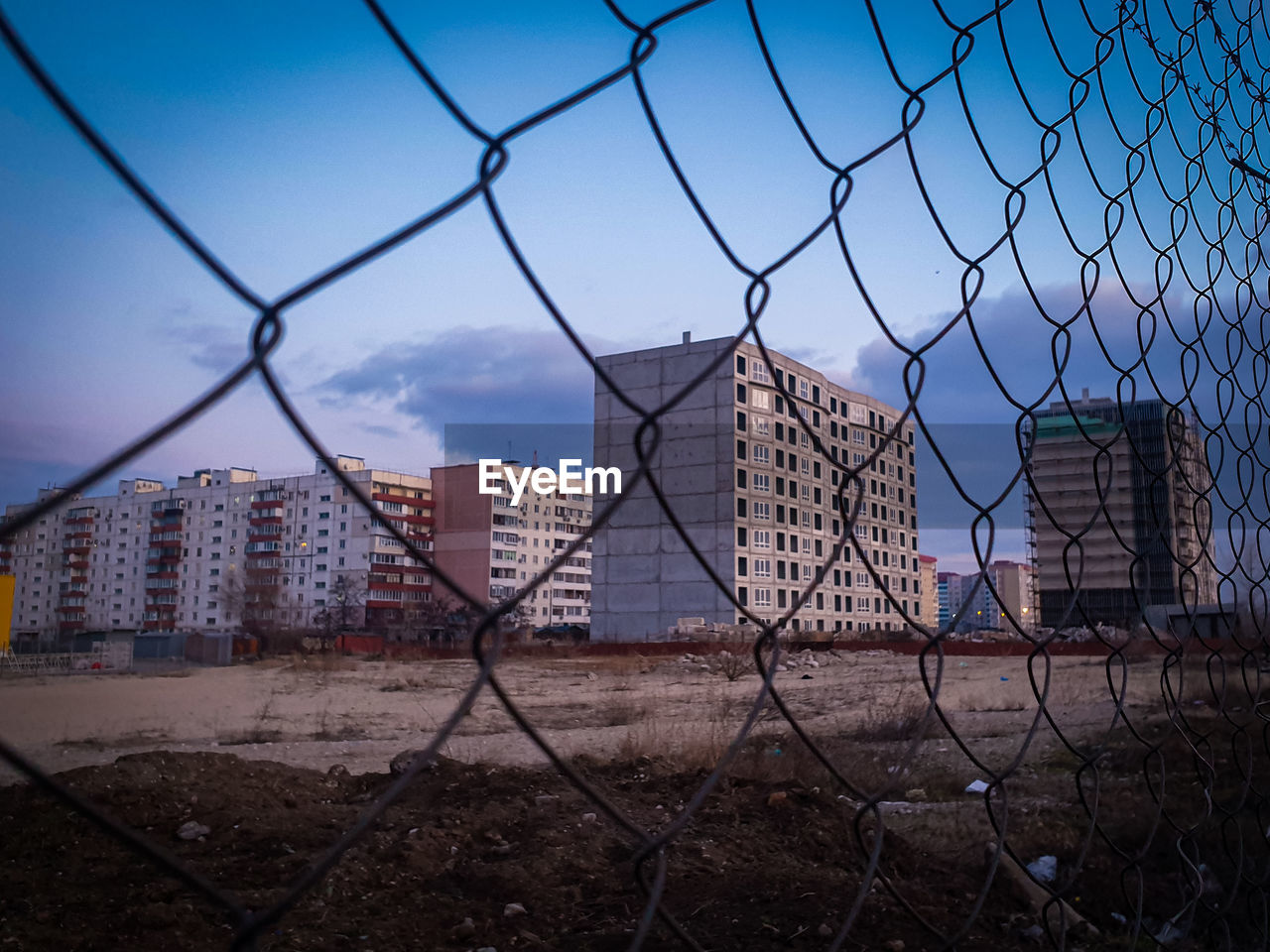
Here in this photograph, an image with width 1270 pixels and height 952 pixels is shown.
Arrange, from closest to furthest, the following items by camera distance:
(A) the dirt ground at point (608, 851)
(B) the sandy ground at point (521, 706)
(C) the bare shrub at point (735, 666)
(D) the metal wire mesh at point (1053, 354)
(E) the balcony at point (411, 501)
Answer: (D) the metal wire mesh at point (1053, 354), (A) the dirt ground at point (608, 851), (B) the sandy ground at point (521, 706), (C) the bare shrub at point (735, 666), (E) the balcony at point (411, 501)

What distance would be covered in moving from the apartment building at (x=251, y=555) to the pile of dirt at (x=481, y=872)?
3251cm

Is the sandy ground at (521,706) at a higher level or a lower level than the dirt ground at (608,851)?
lower

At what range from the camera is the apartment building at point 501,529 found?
48656 millimetres

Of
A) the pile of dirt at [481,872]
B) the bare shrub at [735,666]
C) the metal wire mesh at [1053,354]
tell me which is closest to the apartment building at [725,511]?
the bare shrub at [735,666]

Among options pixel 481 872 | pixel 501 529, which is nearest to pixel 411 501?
pixel 501 529

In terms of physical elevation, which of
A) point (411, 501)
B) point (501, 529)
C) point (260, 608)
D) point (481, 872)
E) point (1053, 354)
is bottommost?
point (481, 872)

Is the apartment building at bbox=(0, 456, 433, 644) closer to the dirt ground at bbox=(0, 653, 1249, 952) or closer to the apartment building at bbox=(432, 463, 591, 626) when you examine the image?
the apartment building at bbox=(432, 463, 591, 626)

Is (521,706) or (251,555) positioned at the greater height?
(251,555)

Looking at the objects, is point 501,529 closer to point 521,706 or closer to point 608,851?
point 521,706

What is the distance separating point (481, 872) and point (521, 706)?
27.8ft

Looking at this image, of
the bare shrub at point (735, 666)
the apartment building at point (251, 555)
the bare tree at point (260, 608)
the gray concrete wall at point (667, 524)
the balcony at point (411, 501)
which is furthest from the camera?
the balcony at point (411, 501)

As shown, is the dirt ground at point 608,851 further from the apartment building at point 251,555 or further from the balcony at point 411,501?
the balcony at point 411,501

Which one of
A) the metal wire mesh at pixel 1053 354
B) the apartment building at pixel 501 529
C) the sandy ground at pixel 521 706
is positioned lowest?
the sandy ground at pixel 521 706

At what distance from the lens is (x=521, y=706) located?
1062cm
